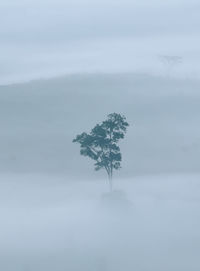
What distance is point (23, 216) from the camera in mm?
64438

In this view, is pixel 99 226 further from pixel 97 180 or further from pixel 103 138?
pixel 97 180

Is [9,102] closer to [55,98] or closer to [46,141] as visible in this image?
[55,98]

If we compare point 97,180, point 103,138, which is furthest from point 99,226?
point 97,180

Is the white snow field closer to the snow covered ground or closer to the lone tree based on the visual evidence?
the snow covered ground

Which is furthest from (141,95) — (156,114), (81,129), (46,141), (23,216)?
(23,216)

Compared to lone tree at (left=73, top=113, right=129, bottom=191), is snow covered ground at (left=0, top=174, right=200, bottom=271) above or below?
below

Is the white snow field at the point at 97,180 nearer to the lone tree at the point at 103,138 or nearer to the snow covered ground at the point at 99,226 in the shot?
the snow covered ground at the point at 99,226

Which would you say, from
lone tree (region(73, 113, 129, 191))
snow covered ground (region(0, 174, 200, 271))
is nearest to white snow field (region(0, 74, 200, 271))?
snow covered ground (region(0, 174, 200, 271))

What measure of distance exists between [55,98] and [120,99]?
986 centimetres

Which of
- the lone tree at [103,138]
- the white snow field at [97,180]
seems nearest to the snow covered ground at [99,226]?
the white snow field at [97,180]

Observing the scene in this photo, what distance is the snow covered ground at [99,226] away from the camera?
2061 inches

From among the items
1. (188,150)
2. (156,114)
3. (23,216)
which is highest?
(156,114)

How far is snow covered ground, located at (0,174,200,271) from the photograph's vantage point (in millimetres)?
52344

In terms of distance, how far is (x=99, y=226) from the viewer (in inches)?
2371
